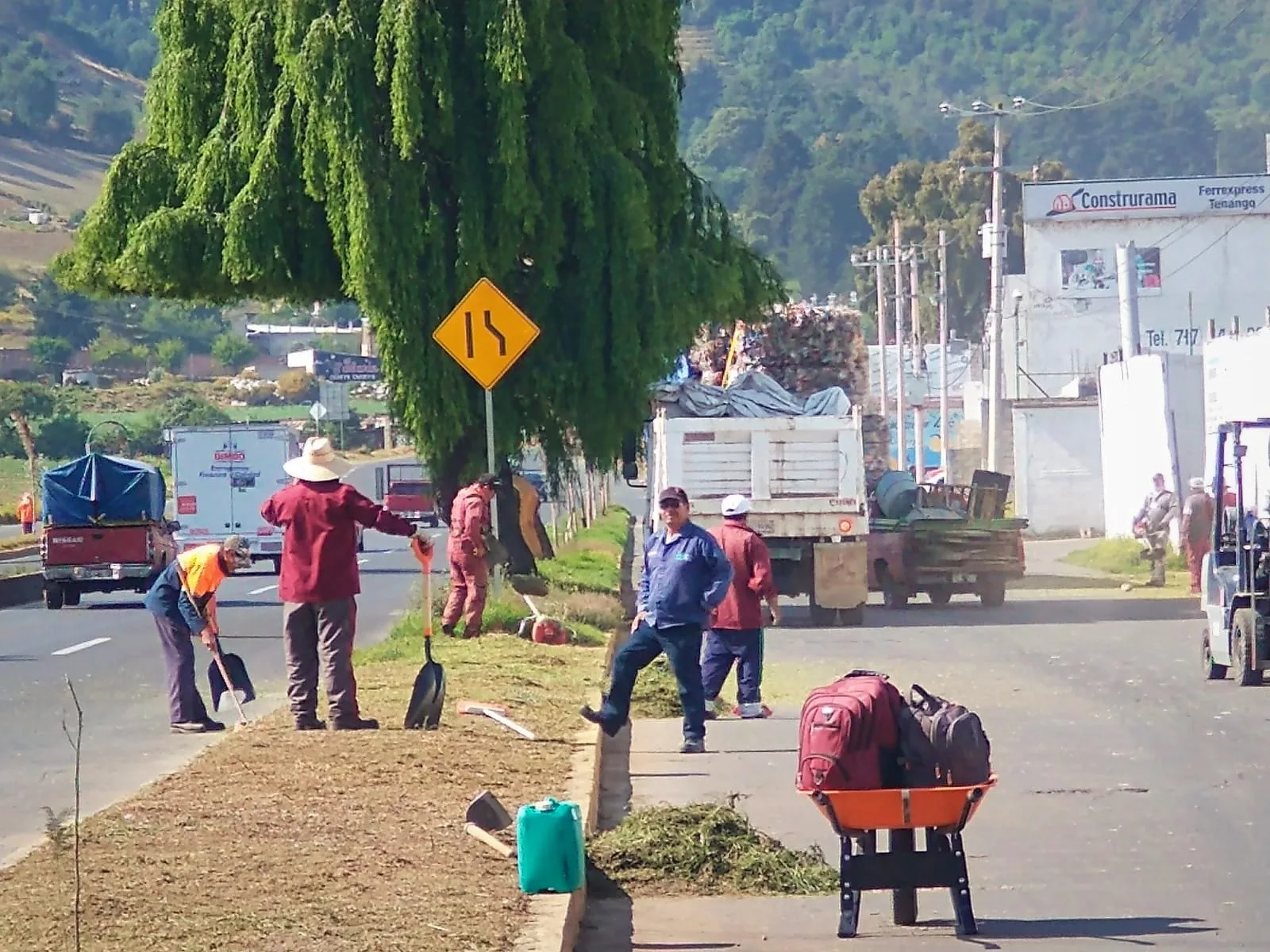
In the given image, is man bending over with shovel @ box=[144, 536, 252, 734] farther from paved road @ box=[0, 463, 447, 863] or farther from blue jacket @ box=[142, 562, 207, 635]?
paved road @ box=[0, 463, 447, 863]

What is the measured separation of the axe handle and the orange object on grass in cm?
151

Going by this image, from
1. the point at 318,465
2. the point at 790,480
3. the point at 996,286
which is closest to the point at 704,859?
the point at 318,465

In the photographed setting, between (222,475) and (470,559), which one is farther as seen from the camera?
(222,475)

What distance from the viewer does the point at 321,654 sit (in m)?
13.4

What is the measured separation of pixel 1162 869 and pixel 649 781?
3.82 meters

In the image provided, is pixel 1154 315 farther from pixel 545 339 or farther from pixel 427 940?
pixel 427 940

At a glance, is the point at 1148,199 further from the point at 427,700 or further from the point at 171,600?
the point at 427,700

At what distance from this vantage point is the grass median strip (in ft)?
25.0

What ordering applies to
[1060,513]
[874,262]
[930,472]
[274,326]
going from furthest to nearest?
[274,326] → [874,262] → [930,472] → [1060,513]

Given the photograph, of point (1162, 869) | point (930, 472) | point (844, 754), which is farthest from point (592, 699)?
point (930, 472)

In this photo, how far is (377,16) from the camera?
2269cm

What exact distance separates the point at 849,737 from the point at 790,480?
16632 millimetres

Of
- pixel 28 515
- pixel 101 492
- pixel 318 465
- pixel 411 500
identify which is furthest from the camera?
pixel 411 500

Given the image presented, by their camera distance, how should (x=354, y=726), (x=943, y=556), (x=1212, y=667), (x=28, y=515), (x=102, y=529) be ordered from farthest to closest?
(x=28, y=515) → (x=102, y=529) → (x=943, y=556) → (x=1212, y=667) → (x=354, y=726)
